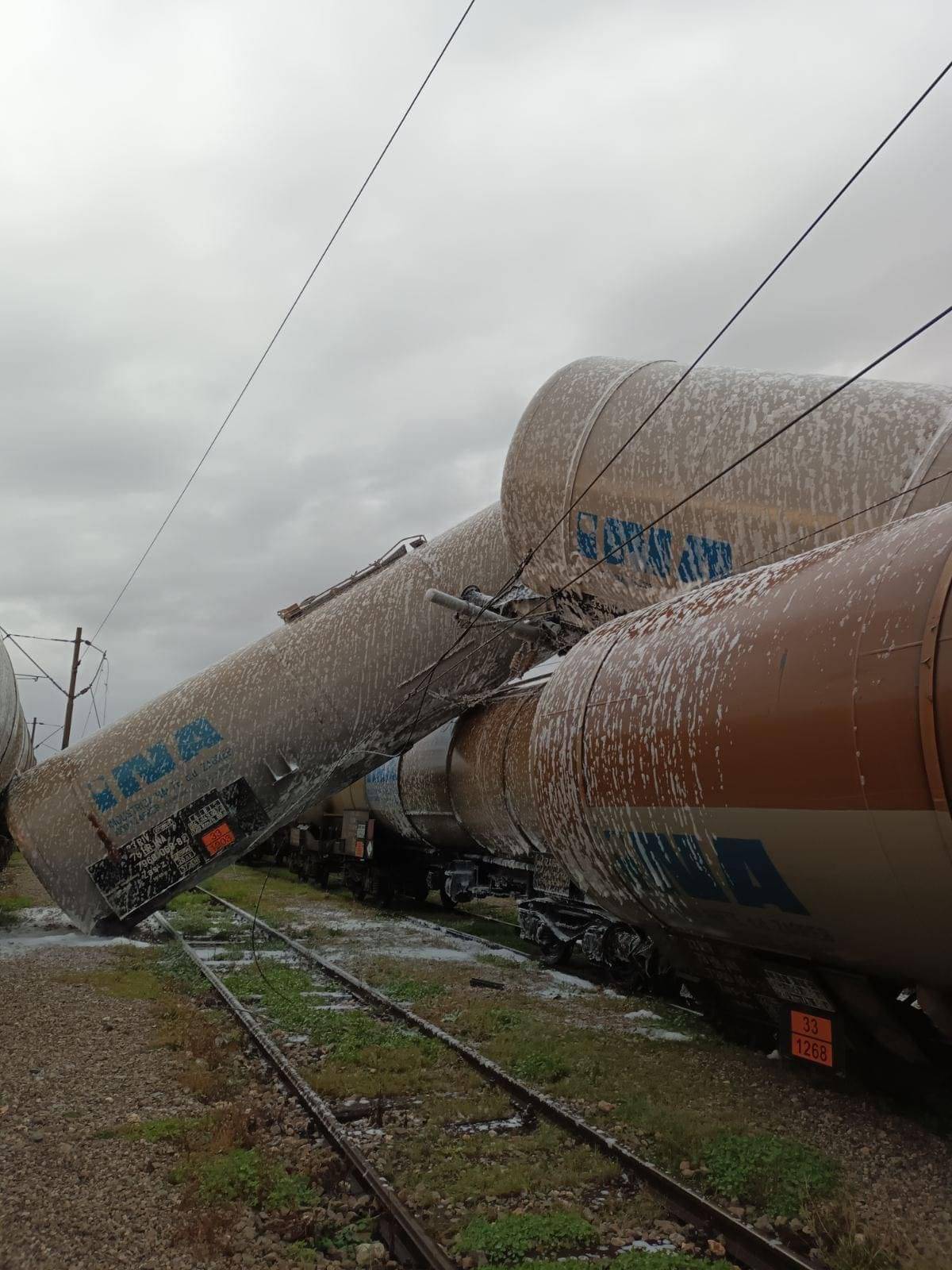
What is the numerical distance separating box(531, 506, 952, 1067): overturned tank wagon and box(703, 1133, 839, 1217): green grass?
0.57m

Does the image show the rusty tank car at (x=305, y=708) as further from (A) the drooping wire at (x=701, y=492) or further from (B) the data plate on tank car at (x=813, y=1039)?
(B) the data plate on tank car at (x=813, y=1039)

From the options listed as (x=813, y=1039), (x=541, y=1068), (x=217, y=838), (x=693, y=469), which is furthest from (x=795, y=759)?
(x=217, y=838)

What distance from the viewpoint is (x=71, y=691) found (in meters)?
38.8

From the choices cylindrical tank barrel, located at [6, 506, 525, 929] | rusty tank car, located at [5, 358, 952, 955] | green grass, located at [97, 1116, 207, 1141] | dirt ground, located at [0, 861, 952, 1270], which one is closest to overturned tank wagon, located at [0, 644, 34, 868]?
rusty tank car, located at [5, 358, 952, 955]

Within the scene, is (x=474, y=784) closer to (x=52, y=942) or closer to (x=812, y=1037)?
(x=52, y=942)

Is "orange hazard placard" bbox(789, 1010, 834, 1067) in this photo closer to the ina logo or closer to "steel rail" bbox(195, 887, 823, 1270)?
"steel rail" bbox(195, 887, 823, 1270)

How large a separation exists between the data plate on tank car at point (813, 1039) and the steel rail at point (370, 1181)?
2.31 meters

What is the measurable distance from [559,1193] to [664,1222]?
601 millimetres

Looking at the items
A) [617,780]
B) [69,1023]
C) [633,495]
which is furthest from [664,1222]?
[69,1023]

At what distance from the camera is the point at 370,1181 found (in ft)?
16.1

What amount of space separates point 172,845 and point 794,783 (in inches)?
342

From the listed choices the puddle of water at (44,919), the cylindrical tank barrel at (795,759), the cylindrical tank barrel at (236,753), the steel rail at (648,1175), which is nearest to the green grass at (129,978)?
the cylindrical tank barrel at (236,753)

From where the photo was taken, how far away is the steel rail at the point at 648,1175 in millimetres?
4168

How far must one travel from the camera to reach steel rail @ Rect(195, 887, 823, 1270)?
13.7 ft
